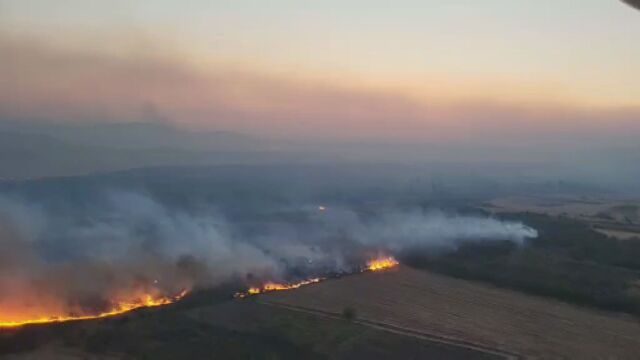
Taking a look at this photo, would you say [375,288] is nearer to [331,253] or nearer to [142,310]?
[331,253]

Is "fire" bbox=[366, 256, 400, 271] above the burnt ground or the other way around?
the other way around

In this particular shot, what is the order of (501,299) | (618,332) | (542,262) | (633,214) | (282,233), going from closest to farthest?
(618,332)
(501,299)
(542,262)
(282,233)
(633,214)

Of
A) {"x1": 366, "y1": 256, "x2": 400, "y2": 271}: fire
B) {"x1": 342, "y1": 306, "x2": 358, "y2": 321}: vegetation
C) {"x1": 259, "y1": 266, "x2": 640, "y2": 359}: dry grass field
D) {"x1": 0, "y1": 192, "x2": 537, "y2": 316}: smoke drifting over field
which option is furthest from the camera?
{"x1": 366, "y1": 256, "x2": 400, "y2": 271}: fire

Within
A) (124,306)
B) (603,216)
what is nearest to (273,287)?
(124,306)

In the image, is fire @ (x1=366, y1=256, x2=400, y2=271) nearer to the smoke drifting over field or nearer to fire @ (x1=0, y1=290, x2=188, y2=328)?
the smoke drifting over field

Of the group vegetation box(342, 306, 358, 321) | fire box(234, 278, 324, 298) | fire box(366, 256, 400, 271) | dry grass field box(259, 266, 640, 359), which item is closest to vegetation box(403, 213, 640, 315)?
fire box(366, 256, 400, 271)

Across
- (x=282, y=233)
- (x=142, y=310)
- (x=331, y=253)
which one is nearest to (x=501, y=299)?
(x=331, y=253)
